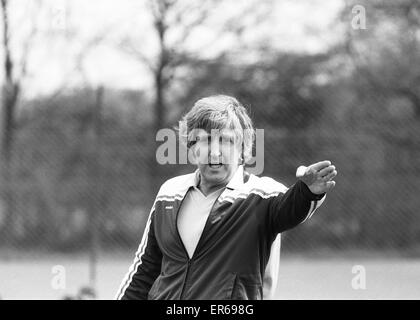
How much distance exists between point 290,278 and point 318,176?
344 cm

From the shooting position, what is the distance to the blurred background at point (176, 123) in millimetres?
5531

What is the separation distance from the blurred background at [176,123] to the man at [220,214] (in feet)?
9.79

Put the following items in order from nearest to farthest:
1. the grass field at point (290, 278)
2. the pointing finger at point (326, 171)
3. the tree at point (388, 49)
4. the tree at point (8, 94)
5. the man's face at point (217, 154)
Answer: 1. the pointing finger at point (326, 171)
2. the man's face at point (217, 154)
3. the grass field at point (290, 278)
4. the tree at point (8, 94)
5. the tree at point (388, 49)

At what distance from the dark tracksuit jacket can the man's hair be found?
0.35 feet

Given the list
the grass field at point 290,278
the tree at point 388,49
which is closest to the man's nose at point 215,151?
the grass field at point 290,278

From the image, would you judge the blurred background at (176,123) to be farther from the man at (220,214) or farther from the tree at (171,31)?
the man at (220,214)

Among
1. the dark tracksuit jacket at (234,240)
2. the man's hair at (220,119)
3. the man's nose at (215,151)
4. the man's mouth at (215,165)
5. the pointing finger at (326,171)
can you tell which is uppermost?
the man's hair at (220,119)

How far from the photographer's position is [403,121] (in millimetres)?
5863

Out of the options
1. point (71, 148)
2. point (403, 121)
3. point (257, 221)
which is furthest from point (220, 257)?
point (403, 121)

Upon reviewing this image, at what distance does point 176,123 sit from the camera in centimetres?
576

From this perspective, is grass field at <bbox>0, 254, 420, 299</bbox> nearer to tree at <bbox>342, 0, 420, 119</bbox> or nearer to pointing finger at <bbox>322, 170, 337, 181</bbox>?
tree at <bbox>342, 0, 420, 119</bbox>

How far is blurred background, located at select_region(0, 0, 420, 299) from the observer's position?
218 inches

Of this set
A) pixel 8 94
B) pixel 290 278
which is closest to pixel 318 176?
pixel 290 278

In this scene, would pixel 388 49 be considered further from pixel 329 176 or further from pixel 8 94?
pixel 329 176
